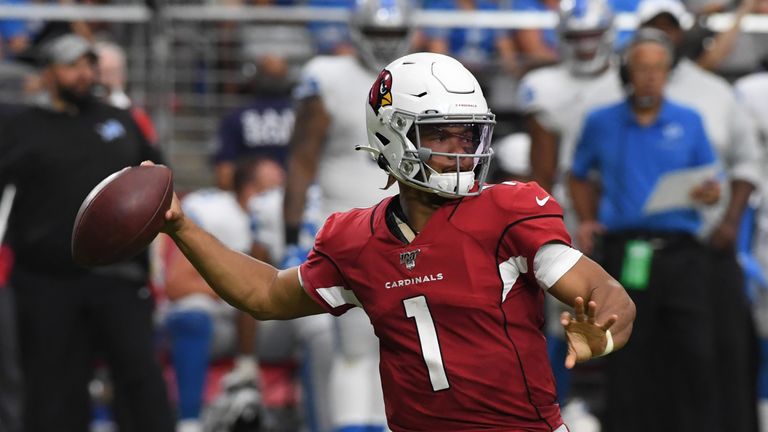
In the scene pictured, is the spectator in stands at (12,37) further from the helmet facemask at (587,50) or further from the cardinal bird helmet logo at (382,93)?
the cardinal bird helmet logo at (382,93)

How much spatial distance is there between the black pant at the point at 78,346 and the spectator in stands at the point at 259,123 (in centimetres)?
250

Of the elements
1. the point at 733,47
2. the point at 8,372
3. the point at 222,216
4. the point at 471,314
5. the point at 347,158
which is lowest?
the point at 8,372

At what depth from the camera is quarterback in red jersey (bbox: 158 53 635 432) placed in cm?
419

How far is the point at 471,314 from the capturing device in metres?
4.25

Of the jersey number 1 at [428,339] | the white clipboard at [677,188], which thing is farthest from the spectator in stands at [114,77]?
the jersey number 1 at [428,339]

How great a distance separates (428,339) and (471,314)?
0.15m

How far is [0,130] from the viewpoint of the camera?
802 cm

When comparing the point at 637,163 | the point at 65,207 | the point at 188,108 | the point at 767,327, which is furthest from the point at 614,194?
the point at 188,108

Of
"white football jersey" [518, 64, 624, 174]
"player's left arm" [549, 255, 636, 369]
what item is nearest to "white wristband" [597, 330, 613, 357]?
"player's left arm" [549, 255, 636, 369]

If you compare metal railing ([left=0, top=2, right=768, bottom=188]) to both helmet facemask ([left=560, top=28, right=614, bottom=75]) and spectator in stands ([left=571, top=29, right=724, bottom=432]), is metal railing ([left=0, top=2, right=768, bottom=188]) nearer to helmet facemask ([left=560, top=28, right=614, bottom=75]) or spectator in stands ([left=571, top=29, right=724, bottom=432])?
helmet facemask ([left=560, top=28, right=614, bottom=75])

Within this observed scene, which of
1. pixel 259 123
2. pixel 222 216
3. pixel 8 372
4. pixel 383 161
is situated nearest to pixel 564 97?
pixel 222 216

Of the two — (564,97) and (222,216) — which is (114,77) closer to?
(222,216)

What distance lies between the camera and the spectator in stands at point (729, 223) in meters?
7.62

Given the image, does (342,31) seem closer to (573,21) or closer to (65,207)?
(573,21)
